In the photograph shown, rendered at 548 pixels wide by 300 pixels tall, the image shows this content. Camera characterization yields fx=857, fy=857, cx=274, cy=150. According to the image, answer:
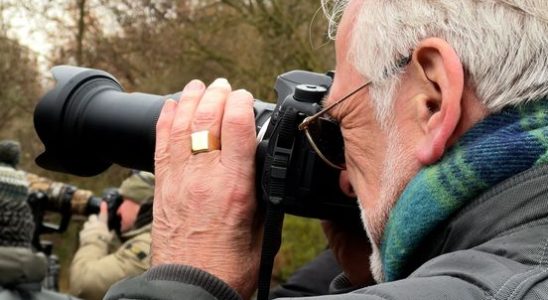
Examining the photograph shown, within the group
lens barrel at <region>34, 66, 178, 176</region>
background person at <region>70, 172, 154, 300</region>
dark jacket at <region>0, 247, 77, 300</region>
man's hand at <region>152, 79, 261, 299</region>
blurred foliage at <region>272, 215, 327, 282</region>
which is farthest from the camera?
blurred foliage at <region>272, 215, 327, 282</region>

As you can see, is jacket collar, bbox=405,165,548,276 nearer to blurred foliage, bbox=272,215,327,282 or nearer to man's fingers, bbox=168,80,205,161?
man's fingers, bbox=168,80,205,161

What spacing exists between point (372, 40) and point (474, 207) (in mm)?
320

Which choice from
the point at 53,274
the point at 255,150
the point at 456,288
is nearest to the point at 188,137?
the point at 255,150

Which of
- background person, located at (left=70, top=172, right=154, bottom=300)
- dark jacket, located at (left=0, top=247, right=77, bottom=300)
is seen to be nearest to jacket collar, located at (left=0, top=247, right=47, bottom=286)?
dark jacket, located at (left=0, top=247, right=77, bottom=300)

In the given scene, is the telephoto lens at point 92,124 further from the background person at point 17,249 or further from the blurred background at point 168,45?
the blurred background at point 168,45

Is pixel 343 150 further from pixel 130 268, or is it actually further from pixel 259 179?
pixel 130 268

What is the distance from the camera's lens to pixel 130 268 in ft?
12.8

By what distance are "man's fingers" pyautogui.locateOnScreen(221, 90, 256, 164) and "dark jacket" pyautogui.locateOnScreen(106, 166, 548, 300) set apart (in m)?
0.39

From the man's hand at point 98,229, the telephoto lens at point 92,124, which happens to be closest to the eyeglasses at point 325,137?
the telephoto lens at point 92,124

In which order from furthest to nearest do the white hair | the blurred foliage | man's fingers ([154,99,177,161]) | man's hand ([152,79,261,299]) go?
the blurred foliage → man's fingers ([154,99,177,161]) → man's hand ([152,79,261,299]) → the white hair

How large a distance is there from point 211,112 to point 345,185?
0.84ft

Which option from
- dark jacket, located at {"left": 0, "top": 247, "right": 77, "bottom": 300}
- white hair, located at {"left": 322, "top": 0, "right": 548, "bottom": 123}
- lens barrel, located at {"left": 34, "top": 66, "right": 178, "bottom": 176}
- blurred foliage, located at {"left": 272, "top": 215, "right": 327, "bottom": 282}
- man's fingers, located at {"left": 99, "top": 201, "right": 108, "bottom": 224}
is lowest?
blurred foliage, located at {"left": 272, "top": 215, "right": 327, "bottom": 282}

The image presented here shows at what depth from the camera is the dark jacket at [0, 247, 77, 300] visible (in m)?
2.99

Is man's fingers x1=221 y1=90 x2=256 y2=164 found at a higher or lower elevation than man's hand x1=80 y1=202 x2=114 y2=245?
higher
